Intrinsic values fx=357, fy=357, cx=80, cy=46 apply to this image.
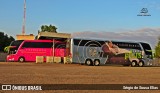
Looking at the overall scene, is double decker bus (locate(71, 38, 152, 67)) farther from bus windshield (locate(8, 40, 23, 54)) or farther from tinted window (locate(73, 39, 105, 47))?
bus windshield (locate(8, 40, 23, 54))

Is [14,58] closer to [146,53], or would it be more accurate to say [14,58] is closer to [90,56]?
[90,56]

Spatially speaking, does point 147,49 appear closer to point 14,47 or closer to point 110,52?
point 110,52

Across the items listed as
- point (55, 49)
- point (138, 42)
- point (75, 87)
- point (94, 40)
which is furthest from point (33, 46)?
point (75, 87)

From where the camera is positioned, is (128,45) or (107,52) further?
(128,45)

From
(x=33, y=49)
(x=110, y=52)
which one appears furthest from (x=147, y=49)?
(x=33, y=49)

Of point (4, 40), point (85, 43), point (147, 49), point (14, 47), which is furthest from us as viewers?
point (4, 40)

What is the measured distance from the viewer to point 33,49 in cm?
4459

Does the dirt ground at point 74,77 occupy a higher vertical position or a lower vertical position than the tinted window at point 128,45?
lower

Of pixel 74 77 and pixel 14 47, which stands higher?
pixel 14 47

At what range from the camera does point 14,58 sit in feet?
145

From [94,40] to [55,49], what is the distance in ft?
26.8

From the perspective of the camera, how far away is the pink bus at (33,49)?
44.2 meters

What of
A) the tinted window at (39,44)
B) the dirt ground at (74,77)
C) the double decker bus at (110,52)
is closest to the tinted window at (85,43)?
the double decker bus at (110,52)

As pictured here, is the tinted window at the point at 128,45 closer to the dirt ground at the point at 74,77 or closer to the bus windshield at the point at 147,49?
the bus windshield at the point at 147,49
